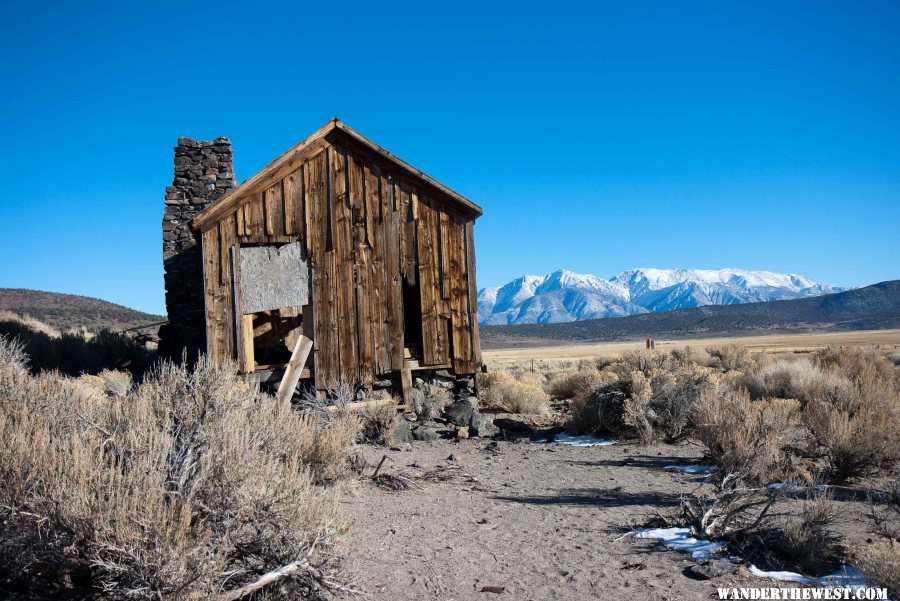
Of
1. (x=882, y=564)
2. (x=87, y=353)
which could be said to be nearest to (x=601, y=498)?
(x=882, y=564)

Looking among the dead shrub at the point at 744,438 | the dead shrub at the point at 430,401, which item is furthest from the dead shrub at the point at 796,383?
the dead shrub at the point at 430,401

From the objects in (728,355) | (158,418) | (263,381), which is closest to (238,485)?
(158,418)

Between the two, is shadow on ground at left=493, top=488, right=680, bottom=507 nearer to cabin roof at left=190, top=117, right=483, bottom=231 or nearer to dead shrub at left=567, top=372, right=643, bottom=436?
dead shrub at left=567, top=372, right=643, bottom=436

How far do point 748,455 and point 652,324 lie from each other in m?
103

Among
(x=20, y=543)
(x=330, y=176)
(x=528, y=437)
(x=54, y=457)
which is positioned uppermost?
(x=330, y=176)

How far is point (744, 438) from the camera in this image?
24.0ft

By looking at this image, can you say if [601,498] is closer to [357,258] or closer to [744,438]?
[744,438]

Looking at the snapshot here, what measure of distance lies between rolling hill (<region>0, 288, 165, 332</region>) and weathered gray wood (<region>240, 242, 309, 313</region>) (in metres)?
26.2

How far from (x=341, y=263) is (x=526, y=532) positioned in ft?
21.1

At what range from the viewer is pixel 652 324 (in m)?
106

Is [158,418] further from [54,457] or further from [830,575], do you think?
[830,575]

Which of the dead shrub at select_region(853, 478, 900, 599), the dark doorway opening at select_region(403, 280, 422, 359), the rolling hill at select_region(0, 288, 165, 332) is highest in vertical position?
the rolling hill at select_region(0, 288, 165, 332)

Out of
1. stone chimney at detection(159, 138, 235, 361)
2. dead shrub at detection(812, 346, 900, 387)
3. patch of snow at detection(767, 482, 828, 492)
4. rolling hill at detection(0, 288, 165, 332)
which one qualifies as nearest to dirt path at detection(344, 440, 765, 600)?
patch of snow at detection(767, 482, 828, 492)

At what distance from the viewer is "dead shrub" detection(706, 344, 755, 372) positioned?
69.1 feet
